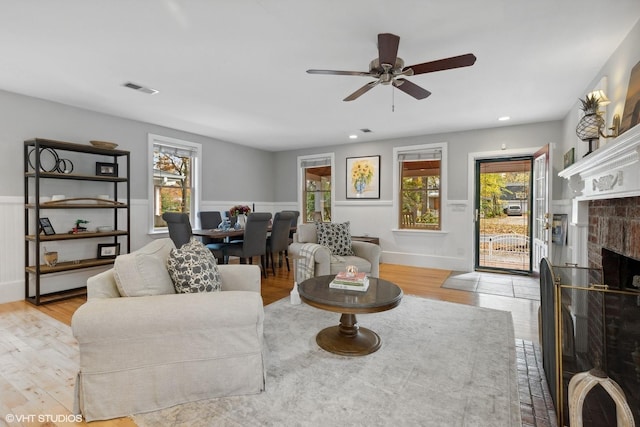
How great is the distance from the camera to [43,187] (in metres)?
3.84

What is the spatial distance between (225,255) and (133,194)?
1.73 m

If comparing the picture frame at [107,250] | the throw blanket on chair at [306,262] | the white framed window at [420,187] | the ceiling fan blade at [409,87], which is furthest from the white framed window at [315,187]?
the ceiling fan blade at [409,87]

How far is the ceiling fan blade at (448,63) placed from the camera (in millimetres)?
2107

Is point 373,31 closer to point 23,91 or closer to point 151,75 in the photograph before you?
point 151,75

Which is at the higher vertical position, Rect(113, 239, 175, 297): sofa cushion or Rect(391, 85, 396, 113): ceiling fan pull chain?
Rect(391, 85, 396, 113): ceiling fan pull chain

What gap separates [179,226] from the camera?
162 inches

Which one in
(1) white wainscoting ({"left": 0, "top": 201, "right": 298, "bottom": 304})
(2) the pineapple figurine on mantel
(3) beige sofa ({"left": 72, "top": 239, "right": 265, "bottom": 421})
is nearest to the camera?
(3) beige sofa ({"left": 72, "top": 239, "right": 265, "bottom": 421})

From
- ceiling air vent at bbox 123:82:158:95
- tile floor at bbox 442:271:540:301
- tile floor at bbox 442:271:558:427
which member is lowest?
tile floor at bbox 442:271:558:427

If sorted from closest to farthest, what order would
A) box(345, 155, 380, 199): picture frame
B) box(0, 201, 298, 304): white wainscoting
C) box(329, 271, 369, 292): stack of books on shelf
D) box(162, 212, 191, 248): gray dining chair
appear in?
box(329, 271, 369, 292): stack of books on shelf
box(0, 201, 298, 304): white wainscoting
box(162, 212, 191, 248): gray dining chair
box(345, 155, 380, 199): picture frame

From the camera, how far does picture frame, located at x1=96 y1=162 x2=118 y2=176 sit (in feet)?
13.8

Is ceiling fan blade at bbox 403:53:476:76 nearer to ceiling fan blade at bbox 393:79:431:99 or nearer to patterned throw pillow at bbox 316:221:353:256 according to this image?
ceiling fan blade at bbox 393:79:431:99

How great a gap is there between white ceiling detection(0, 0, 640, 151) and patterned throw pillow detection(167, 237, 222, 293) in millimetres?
1639

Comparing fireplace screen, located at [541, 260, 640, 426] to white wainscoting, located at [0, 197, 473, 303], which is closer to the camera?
fireplace screen, located at [541, 260, 640, 426]

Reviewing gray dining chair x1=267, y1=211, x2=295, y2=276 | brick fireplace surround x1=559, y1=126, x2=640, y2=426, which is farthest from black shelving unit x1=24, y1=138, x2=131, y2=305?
brick fireplace surround x1=559, y1=126, x2=640, y2=426
